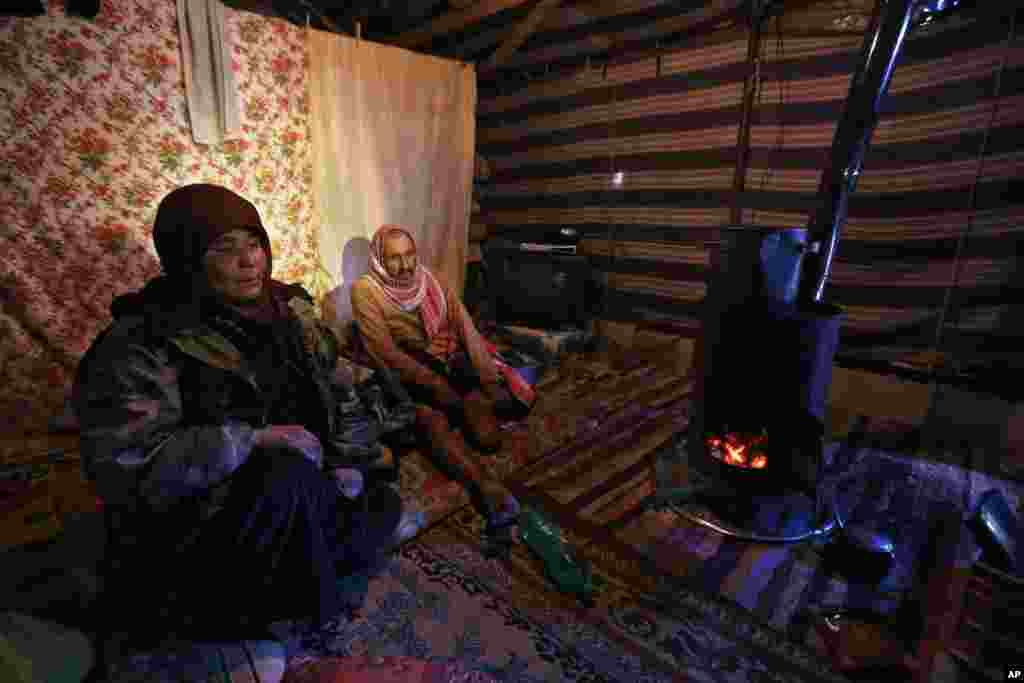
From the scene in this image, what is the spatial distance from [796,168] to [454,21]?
3015mm

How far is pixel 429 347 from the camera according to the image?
11.0 feet

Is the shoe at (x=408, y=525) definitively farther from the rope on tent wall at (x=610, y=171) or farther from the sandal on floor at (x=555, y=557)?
the rope on tent wall at (x=610, y=171)

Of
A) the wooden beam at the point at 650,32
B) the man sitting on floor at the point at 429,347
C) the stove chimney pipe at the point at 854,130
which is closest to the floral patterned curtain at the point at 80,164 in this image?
the man sitting on floor at the point at 429,347

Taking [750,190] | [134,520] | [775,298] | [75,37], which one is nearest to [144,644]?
[134,520]

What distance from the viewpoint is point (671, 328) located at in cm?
441

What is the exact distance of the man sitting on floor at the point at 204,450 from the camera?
54.7 inches

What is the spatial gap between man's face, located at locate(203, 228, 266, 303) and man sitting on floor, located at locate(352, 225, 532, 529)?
123 centimetres

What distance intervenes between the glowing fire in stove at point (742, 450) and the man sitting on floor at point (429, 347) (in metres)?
1.26

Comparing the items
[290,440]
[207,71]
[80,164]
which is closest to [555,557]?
[290,440]

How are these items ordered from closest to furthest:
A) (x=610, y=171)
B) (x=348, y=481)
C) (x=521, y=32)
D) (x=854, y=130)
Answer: (x=348, y=481) < (x=854, y=130) < (x=521, y=32) < (x=610, y=171)

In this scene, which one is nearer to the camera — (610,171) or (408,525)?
(408,525)

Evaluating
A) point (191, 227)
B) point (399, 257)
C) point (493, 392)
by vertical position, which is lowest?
point (493, 392)

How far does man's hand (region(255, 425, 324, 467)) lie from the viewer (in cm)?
157

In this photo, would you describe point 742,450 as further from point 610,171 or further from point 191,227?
point 610,171
